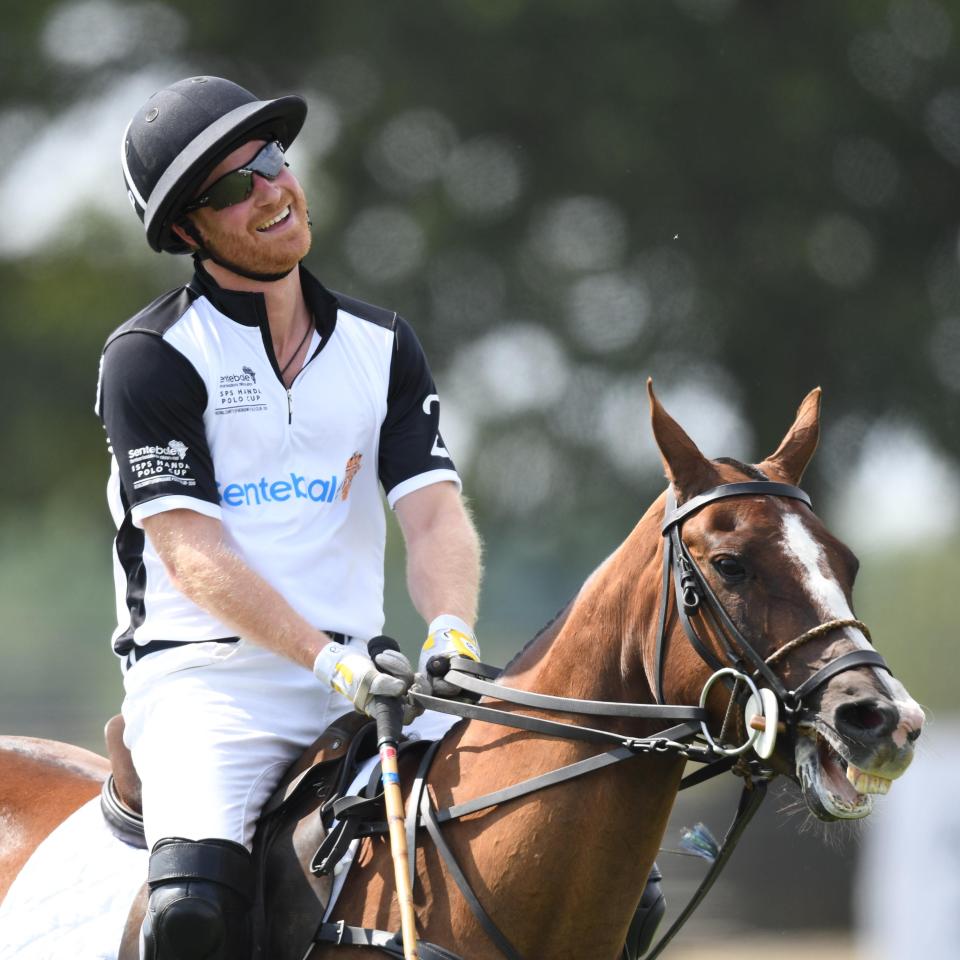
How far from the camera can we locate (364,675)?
3387 millimetres

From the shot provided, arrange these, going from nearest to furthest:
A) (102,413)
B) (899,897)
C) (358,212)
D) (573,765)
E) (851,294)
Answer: (573,765) → (102,413) → (899,897) → (851,294) → (358,212)

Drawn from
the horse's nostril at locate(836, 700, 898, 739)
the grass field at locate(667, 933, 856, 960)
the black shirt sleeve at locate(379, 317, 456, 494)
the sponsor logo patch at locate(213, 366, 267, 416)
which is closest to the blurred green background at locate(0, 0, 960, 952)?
the grass field at locate(667, 933, 856, 960)

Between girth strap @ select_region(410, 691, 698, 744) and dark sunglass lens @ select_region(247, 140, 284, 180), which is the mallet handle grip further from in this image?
dark sunglass lens @ select_region(247, 140, 284, 180)

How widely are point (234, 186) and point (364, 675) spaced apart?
4.19ft

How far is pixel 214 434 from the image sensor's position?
146 inches

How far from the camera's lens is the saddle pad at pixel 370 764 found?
3.38m

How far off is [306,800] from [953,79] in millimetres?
9771

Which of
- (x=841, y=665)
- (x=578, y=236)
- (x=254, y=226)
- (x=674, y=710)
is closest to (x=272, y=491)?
(x=254, y=226)

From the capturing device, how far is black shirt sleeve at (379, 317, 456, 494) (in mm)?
4051

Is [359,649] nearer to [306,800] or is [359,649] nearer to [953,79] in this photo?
[306,800]

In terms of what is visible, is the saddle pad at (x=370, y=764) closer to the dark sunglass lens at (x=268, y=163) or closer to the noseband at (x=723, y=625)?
the noseband at (x=723, y=625)

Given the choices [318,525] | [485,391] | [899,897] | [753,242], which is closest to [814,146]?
[753,242]

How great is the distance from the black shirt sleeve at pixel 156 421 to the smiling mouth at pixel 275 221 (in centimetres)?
40

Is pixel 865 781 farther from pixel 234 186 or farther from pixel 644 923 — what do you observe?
pixel 234 186
